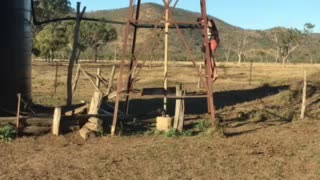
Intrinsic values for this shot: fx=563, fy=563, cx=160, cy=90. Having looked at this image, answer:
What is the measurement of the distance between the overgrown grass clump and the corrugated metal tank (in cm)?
273

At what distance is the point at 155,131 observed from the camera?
13.7 metres

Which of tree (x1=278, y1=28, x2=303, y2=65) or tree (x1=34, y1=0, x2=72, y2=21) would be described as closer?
tree (x1=34, y1=0, x2=72, y2=21)

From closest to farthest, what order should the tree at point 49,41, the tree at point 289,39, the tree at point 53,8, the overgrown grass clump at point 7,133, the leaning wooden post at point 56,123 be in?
the overgrown grass clump at point 7,133 → the leaning wooden post at point 56,123 → the tree at point 49,41 → the tree at point 53,8 → the tree at point 289,39

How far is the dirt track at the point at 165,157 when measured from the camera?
9.25 m

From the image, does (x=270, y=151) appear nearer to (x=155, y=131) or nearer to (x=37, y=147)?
(x=155, y=131)

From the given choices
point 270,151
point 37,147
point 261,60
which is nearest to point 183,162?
point 270,151

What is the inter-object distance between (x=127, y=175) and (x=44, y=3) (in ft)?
262

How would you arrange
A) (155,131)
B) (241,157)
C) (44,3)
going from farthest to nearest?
1. (44,3)
2. (155,131)
3. (241,157)

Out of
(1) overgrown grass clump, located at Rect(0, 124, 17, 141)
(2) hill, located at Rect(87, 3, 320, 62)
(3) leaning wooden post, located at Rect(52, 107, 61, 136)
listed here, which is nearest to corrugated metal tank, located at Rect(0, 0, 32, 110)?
(1) overgrown grass clump, located at Rect(0, 124, 17, 141)

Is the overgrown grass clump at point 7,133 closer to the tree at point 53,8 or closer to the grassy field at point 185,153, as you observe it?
the grassy field at point 185,153

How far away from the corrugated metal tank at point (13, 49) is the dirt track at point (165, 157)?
3.32 meters

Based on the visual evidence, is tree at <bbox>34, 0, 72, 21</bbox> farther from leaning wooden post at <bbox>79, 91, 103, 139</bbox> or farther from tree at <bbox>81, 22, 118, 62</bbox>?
leaning wooden post at <bbox>79, 91, 103, 139</bbox>

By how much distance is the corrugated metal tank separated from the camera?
1512 centimetres

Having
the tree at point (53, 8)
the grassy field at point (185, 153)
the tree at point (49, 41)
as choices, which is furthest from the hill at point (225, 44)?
the grassy field at point (185, 153)
